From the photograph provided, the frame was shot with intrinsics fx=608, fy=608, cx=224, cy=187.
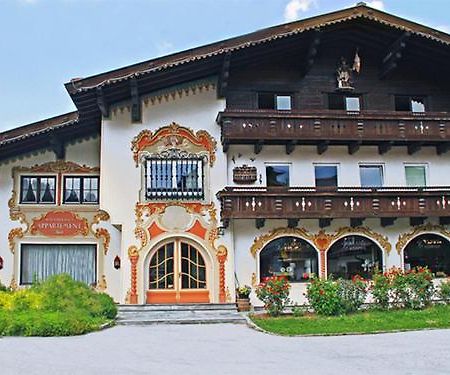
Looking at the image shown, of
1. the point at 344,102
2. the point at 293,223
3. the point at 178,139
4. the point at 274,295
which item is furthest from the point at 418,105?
the point at 274,295

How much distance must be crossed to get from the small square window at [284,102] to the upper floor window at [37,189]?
8.63m

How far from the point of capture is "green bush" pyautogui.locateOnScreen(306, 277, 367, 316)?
17.1 m

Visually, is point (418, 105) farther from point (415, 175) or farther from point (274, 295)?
point (274, 295)

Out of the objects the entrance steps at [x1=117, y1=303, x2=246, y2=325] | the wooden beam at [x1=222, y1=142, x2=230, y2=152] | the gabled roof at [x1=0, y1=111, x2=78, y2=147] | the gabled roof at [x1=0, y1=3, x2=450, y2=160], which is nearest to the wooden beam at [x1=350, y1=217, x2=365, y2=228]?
the wooden beam at [x1=222, y1=142, x2=230, y2=152]

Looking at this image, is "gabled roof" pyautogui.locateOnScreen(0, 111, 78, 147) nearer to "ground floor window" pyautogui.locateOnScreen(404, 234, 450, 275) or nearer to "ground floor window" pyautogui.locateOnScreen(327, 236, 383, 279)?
"ground floor window" pyautogui.locateOnScreen(327, 236, 383, 279)

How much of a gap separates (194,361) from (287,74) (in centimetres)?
1358

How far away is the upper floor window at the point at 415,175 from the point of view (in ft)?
73.1

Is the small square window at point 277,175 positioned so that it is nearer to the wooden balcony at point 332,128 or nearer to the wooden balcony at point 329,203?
the wooden balcony at point 332,128

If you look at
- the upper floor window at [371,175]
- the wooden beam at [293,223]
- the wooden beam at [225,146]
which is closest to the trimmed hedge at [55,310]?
the wooden beam at [225,146]

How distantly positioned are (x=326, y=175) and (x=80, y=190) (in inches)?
353

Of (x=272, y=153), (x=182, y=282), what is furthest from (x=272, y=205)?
(x=182, y=282)

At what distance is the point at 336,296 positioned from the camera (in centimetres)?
1711

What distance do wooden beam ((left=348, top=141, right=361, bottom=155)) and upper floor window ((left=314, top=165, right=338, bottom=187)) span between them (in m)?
0.78

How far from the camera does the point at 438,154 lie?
22406 mm
